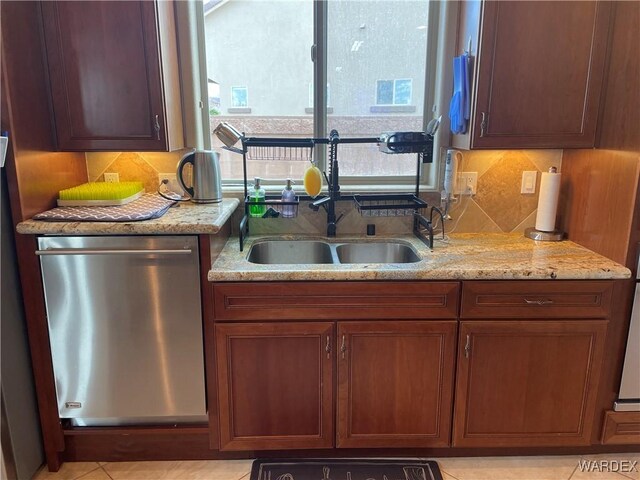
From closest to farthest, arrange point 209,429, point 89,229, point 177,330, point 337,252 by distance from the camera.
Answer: point 89,229
point 177,330
point 209,429
point 337,252

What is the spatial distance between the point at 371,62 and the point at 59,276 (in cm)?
169

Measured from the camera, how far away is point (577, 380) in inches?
71.9

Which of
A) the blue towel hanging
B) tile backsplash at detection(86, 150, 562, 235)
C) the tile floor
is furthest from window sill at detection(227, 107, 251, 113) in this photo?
the tile floor

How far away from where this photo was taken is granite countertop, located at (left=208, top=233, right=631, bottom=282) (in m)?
1.68

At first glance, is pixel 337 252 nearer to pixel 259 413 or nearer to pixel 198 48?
pixel 259 413

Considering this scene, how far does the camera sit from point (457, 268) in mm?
1721

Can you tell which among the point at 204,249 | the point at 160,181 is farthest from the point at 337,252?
the point at 160,181

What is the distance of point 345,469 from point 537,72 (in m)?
1.82

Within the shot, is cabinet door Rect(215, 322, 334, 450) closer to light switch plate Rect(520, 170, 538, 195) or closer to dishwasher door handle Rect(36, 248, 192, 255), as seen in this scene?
dishwasher door handle Rect(36, 248, 192, 255)

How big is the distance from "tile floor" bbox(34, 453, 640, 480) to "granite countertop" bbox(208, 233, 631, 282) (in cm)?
86

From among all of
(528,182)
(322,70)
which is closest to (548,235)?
(528,182)

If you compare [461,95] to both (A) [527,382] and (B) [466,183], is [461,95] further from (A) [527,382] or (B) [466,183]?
(A) [527,382]

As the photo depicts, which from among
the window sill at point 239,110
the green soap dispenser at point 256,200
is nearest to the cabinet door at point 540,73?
the green soap dispenser at point 256,200

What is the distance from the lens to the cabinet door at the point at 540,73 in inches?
69.5
